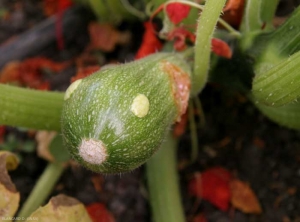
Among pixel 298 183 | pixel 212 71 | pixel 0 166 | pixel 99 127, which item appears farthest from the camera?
pixel 298 183

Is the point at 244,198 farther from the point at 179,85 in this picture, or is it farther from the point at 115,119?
the point at 115,119

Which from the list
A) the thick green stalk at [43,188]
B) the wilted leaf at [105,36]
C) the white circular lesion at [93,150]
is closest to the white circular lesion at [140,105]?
the white circular lesion at [93,150]

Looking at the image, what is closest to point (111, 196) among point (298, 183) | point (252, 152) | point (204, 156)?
point (204, 156)

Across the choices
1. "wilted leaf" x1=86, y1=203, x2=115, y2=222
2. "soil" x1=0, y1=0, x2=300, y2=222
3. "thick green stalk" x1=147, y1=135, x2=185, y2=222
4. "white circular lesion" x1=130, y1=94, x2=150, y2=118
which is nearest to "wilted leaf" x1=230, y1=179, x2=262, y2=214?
"soil" x1=0, y1=0, x2=300, y2=222

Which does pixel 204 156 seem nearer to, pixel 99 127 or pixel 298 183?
pixel 298 183

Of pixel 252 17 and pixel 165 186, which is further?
pixel 165 186

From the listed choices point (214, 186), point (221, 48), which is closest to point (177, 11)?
point (221, 48)

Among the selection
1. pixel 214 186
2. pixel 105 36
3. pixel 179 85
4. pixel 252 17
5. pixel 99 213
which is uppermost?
pixel 252 17
